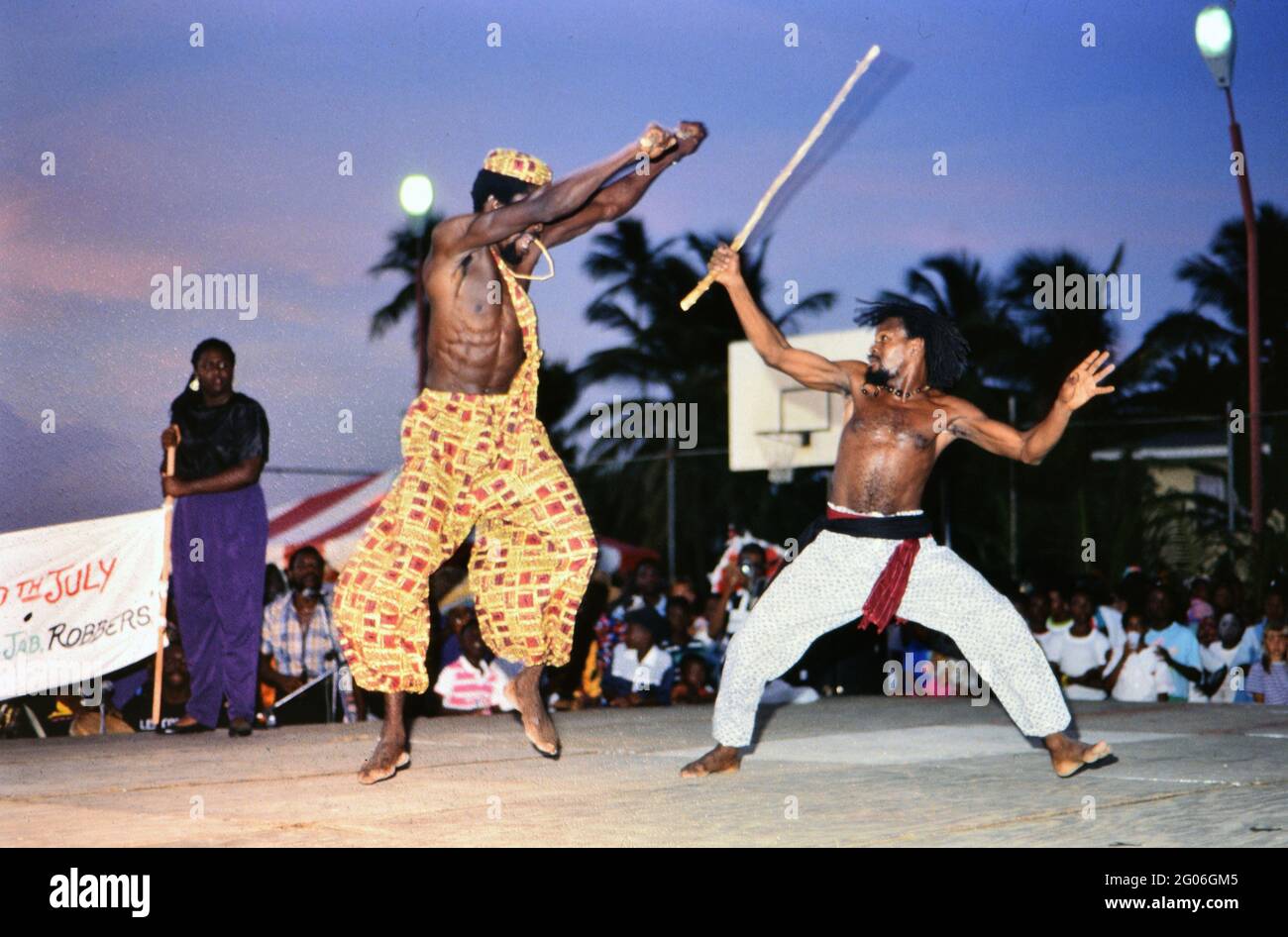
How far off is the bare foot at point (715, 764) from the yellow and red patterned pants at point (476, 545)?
0.72 meters

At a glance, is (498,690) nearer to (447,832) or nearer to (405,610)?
(405,610)

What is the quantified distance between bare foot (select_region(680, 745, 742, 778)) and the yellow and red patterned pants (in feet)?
2.35

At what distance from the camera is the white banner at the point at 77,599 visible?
7863 millimetres

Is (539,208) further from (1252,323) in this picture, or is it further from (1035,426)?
(1252,323)

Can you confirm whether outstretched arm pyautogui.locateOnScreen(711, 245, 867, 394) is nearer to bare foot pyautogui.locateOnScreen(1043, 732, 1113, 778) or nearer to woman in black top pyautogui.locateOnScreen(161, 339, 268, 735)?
bare foot pyautogui.locateOnScreen(1043, 732, 1113, 778)

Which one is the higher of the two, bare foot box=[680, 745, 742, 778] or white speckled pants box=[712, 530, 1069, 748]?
white speckled pants box=[712, 530, 1069, 748]

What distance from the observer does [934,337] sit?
5660 mm

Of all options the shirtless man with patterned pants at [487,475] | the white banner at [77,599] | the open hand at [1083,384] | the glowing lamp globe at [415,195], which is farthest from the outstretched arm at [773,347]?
the glowing lamp globe at [415,195]

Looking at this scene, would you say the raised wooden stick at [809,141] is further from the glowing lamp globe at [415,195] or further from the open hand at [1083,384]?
the glowing lamp globe at [415,195]

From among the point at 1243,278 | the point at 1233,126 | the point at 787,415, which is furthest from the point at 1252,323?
the point at 1243,278

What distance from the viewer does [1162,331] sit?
29922mm

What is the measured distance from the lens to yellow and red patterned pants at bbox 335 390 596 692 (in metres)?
5.36

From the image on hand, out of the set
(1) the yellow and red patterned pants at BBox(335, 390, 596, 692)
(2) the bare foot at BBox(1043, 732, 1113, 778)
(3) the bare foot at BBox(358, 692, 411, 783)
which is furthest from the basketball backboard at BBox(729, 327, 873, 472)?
(3) the bare foot at BBox(358, 692, 411, 783)

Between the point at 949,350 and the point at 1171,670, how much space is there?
579cm
